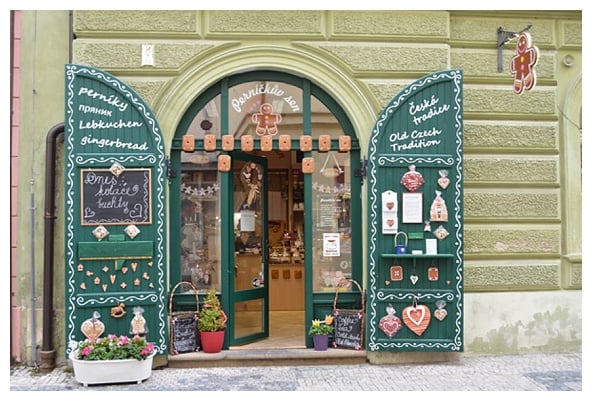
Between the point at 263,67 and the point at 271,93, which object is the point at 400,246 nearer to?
the point at 271,93

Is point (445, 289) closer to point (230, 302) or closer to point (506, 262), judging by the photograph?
point (506, 262)

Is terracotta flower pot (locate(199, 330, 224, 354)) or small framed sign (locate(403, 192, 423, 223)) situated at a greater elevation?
small framed sign (locate(403, 192, 423, 223))

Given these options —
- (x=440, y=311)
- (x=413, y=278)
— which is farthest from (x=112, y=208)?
(x=440, y=311)

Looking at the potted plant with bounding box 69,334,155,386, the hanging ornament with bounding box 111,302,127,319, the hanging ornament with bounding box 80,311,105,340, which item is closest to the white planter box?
the potted plant with bounding box 69,334,155,386

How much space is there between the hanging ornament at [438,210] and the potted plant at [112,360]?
3.40 metres

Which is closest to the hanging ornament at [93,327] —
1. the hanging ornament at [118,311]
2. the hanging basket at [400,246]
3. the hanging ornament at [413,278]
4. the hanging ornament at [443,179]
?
the hanging ornament at [118,311]

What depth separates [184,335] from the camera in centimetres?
646

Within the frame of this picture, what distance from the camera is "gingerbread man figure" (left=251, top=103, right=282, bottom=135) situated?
674 centimetres

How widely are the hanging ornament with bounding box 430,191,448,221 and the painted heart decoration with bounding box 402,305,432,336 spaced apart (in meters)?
1.04

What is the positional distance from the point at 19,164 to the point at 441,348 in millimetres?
5306

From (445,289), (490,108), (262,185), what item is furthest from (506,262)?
(262,185)

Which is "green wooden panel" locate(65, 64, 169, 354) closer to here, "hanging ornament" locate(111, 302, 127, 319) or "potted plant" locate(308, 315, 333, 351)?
"hanging ornament" locate(111, 302, 127, 319)

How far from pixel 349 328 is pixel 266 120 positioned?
8.61ft

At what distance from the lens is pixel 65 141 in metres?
6.20
